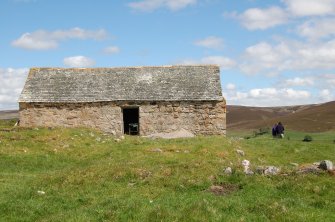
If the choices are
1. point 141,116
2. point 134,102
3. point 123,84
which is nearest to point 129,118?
point 123,84

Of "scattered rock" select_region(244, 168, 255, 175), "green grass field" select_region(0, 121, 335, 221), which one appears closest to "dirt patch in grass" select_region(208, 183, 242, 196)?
"green grass field" select_region(0, 121, 335, 221)

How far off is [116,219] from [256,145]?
20172 millimetres

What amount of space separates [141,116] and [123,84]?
4439 millimetres

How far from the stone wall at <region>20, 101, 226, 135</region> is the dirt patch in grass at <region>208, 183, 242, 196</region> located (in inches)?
899

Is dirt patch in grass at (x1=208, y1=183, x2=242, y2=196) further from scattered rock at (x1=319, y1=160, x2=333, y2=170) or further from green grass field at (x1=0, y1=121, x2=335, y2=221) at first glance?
scattered rock at (x1=319, y1=160, x2=333, y2=170)

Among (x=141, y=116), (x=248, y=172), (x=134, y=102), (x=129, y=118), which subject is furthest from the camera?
(x=129, y=118)

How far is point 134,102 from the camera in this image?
39156 millimetres

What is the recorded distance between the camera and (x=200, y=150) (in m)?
26.3

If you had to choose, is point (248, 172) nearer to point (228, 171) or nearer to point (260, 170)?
point (260, 170)

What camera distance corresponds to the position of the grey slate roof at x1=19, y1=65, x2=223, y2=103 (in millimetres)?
39312

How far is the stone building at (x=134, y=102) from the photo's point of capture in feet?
126

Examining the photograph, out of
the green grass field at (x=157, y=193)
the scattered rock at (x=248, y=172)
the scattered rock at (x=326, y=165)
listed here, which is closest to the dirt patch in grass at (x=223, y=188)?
the green grass field at (x=157, y=193)

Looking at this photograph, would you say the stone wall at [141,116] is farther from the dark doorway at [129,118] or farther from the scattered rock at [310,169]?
the scattered rock at [310,169]

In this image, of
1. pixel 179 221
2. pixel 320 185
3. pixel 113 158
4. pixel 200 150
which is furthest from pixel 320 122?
pixel 179 221
